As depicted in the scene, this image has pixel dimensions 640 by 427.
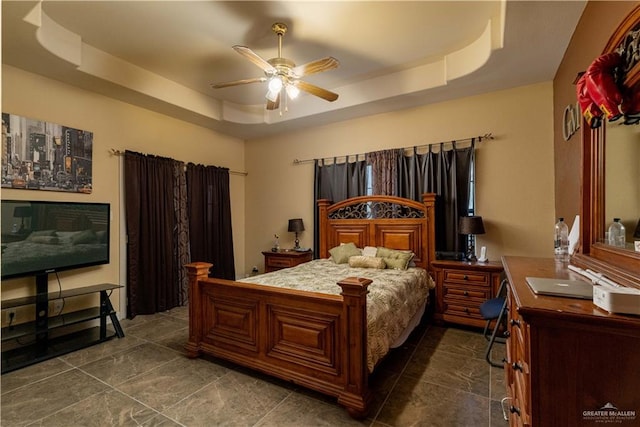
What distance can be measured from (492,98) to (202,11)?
3.25 m

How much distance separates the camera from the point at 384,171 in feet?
14.4

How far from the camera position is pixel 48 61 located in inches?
122

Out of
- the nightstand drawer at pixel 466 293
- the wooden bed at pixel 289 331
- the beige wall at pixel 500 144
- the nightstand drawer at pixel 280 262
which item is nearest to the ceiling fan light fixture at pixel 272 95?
the wooden bed at pixel 289 331

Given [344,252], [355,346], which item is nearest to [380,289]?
[355,346]

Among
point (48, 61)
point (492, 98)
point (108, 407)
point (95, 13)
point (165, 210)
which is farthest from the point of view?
point (165, 210)

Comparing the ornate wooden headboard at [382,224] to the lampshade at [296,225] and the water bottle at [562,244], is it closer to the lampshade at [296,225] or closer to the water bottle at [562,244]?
the lampshade at [296,225]

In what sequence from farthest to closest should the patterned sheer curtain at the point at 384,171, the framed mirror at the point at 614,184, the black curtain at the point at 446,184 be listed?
the patterned sheer curtain at the point at 384,171 → the black curtain at the point at 446,184 → the framed mirror at the point at 614,184

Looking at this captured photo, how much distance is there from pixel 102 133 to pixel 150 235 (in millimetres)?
1349

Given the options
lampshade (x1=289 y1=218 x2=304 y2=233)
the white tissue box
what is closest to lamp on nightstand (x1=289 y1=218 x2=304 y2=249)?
lampshade (x1=289 y1=218 x2=304 y2=233)

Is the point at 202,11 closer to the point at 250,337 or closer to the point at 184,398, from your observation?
the point at 250,337

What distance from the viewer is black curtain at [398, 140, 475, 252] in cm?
393

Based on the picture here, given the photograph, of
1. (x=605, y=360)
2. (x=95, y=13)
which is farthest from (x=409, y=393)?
(x=95, y=13)

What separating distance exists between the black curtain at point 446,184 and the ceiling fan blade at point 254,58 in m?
2.22

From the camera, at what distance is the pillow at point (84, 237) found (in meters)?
3.46
